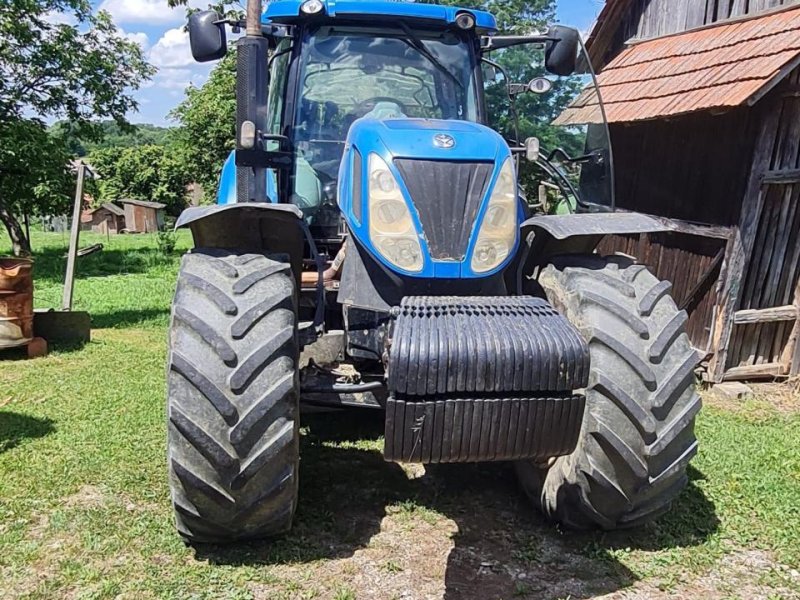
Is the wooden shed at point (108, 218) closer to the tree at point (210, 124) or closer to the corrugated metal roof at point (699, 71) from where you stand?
the tree at point (210, 124)

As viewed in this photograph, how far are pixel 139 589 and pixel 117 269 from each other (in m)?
9.69

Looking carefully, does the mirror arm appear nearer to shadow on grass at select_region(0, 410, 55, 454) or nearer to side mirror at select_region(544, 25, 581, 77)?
side mirror at select_region(544, 25, 581, 77)

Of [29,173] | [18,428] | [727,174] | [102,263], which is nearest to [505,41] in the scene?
[727,174]

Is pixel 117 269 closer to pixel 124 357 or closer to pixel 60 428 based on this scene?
pixel 124 357

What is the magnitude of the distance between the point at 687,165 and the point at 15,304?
577 cm

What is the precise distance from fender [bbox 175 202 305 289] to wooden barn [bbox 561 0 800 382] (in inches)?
144

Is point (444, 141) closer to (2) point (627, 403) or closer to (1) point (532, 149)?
(1) point (532, 149)

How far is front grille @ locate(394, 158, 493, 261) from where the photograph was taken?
2.93 metres

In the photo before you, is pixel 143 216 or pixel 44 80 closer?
pixel 44 80

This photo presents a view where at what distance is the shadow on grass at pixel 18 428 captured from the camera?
4230mm

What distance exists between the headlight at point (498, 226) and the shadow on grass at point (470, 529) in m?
1.24

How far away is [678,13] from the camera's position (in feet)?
24.6

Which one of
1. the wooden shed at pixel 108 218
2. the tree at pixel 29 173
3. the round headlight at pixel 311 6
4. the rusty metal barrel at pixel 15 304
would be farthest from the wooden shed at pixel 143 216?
the round headlight at pixel 311 6

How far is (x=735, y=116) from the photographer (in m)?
5.93
